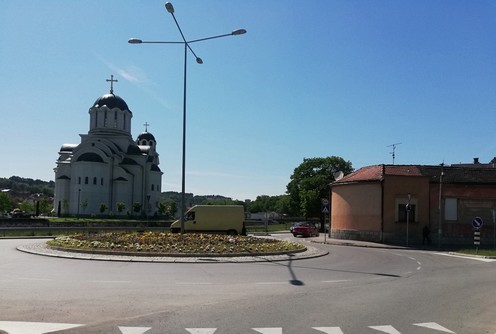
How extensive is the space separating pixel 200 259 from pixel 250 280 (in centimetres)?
582

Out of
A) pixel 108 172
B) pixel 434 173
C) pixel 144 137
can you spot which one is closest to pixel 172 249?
pixel 434 173

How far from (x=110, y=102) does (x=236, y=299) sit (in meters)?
90.9

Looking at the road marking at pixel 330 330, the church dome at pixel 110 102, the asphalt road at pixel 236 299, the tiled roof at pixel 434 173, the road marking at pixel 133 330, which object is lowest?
the asphalt road at pixel 236 299

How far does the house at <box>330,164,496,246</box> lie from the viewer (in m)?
37.5

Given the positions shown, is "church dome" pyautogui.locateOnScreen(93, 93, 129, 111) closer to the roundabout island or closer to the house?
the house

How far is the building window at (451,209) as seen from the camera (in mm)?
37822

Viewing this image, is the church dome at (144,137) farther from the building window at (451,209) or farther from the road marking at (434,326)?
the road marking at (434,326)

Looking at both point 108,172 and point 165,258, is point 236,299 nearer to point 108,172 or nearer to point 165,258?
point 165,258

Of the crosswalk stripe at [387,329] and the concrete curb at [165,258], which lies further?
the concrete curb at [165,258]

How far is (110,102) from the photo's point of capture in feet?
315

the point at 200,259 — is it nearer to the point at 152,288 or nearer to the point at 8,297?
the point at 152,288

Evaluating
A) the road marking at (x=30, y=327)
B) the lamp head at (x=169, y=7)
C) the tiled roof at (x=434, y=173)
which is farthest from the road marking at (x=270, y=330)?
the tiled roof at (x=434, y=173)

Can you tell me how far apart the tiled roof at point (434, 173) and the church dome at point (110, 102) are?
218ft

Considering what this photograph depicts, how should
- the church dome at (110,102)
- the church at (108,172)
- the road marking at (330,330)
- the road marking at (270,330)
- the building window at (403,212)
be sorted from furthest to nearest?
the church dome at (110,102), the church at (108,172), the building window at (403,212), the road marking at (330,330), the road marking at (270,330)
